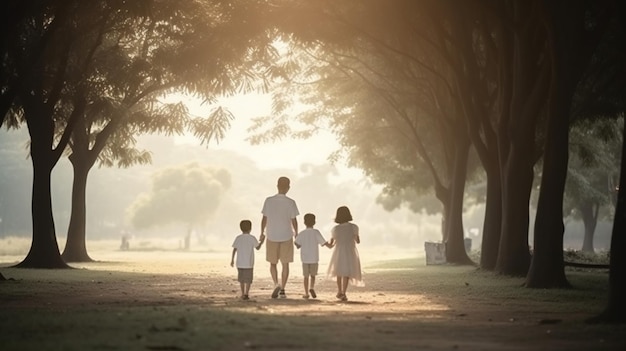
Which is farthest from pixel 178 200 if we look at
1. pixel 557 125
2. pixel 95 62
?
pixel 557 125

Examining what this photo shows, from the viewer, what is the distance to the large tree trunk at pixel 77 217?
4162cm

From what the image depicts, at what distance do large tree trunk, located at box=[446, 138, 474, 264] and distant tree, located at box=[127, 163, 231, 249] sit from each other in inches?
3079

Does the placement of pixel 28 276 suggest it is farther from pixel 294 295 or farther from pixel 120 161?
pixel 120 161

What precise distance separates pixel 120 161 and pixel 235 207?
102m

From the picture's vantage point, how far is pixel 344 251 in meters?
19.2

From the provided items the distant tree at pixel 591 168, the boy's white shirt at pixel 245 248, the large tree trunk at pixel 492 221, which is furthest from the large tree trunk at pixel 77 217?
the boy's white shirt at pixel 245 248

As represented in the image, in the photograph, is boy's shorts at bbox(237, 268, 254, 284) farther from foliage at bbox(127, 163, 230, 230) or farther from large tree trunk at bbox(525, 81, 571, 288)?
foliage at bbox(127, 163, 230, 230)

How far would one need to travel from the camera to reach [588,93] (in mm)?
33312

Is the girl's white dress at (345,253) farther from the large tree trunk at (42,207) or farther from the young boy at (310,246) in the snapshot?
the large tree trunk at (42,207)

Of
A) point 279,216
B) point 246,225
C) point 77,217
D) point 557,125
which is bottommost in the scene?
point 246,225

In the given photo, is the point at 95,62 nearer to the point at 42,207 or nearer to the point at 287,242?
the point at 42,207

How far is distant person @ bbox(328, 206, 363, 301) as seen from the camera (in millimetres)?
19203

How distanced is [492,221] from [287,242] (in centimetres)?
1450

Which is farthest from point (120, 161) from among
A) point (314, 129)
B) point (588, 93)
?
point (588, 93)
